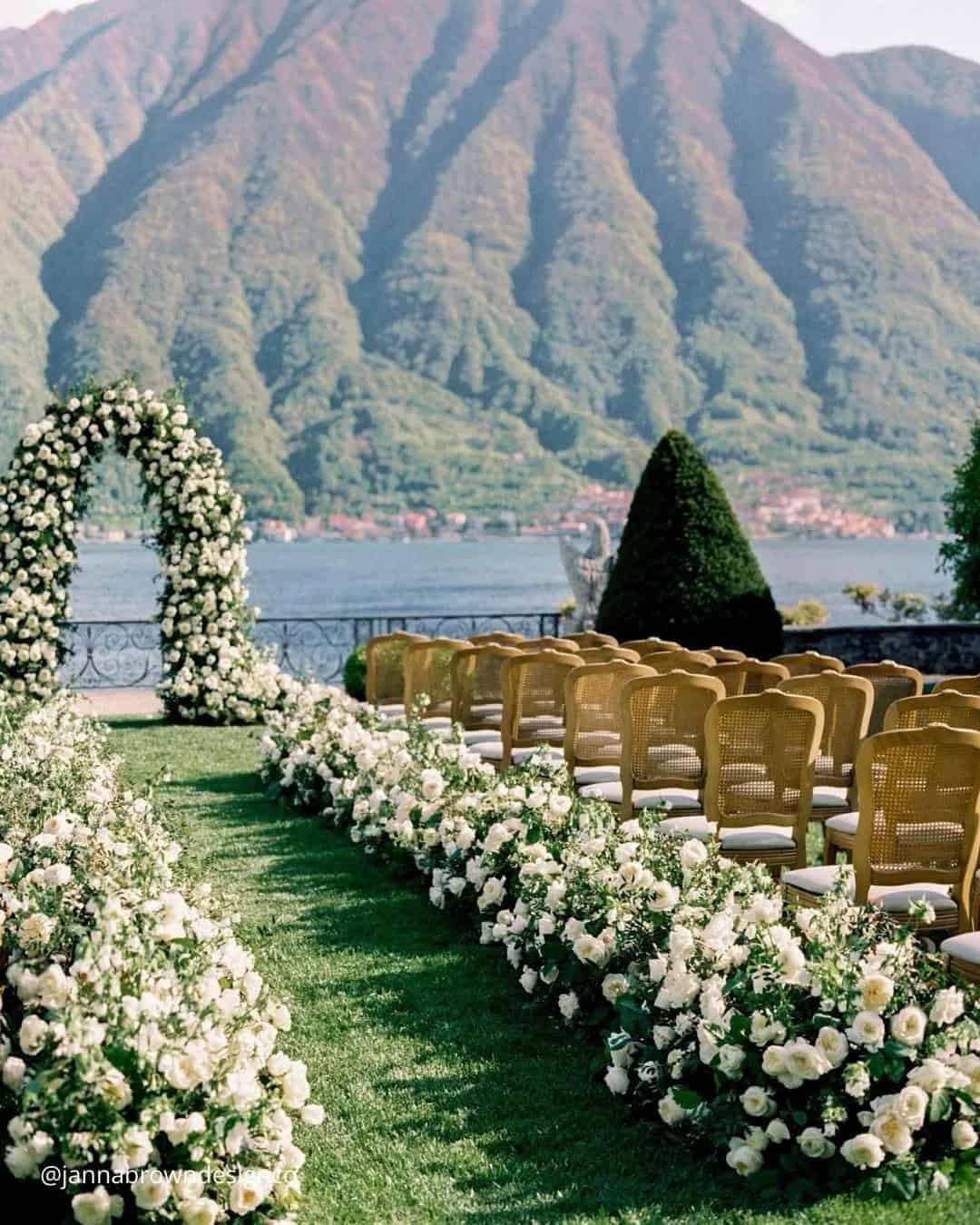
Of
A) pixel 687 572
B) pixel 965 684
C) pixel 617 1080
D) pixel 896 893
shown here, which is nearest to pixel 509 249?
pixel 687 572

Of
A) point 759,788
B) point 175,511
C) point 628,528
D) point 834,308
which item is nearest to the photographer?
point 759,788

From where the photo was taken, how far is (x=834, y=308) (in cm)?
11038

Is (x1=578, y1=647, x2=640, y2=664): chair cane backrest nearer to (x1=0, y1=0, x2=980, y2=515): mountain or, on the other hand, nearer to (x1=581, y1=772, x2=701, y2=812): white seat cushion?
(x1=581, y1=772, x2=701, y2=812): white seat cushion

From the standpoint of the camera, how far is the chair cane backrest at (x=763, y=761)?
6.37 m

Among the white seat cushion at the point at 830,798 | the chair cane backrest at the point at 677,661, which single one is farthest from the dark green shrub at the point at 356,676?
the white seat cushion at the point at 830,798

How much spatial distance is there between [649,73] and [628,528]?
131m

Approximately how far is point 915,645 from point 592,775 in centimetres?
1043

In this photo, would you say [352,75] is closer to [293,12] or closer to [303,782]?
[293,12]

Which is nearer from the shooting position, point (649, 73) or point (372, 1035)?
point (372, 1035)

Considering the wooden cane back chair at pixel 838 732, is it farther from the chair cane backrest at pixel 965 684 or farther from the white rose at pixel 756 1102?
the white rose at pixel 756 1102

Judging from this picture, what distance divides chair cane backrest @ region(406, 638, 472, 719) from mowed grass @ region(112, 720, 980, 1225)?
280 centimetres

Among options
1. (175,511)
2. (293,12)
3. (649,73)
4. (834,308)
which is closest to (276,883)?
(175,511)

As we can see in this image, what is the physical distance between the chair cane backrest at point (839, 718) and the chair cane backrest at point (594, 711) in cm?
91

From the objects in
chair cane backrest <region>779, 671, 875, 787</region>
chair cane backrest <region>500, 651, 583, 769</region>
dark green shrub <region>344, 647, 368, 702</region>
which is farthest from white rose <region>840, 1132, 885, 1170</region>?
dark green shrub <region>344, 647, 368, 702</region>
